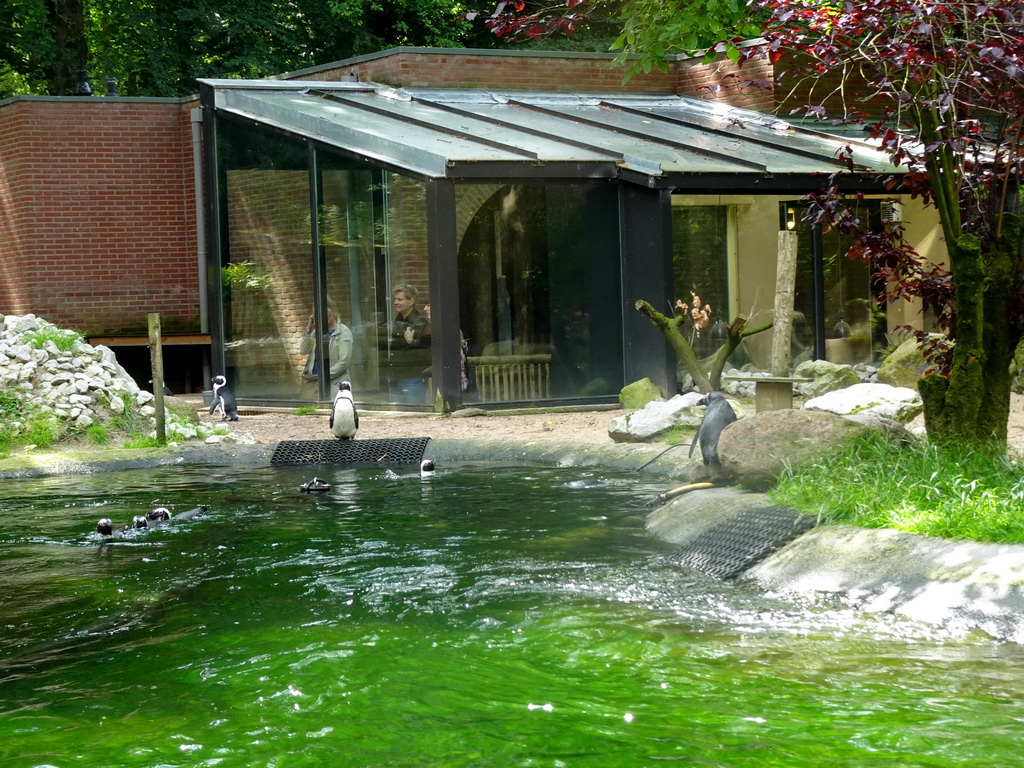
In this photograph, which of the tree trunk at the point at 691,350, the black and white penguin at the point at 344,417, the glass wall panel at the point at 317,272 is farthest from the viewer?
the glass wall panel at the point at 317,272

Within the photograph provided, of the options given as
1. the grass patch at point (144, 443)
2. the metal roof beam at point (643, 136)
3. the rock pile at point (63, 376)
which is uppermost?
the metal roof beam at point (643, 136)

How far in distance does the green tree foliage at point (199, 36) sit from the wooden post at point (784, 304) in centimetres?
1486

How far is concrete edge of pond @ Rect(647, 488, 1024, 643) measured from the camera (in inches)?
201

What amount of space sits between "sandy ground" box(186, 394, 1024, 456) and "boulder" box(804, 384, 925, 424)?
26cm

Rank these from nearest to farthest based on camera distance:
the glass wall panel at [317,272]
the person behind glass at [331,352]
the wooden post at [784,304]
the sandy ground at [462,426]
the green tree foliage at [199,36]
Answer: the wooden post at [784,304] < the sandy ground at [462,426] < the glass wall panel at [317,272] < the person behind glass at [331,352] < the green tree foliage at [199,36]

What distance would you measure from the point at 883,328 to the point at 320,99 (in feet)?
27.8

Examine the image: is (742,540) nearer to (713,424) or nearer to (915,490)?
(915,490)

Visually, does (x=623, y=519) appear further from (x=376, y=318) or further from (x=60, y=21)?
(x=60, y=21)

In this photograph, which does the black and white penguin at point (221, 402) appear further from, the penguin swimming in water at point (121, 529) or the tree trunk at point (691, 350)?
the penguin swimming in water at point (121, 529)

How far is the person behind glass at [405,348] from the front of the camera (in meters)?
14.3

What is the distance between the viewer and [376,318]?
14.7 meters

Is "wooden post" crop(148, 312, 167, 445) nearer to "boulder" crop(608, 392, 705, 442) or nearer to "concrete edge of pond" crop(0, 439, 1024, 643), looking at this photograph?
"boulder" crop(608, 392, 705, 442)

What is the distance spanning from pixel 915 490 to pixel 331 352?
32.3 feet

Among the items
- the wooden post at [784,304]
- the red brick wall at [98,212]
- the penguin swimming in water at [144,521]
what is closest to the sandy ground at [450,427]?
the wooden post at [784,304]
